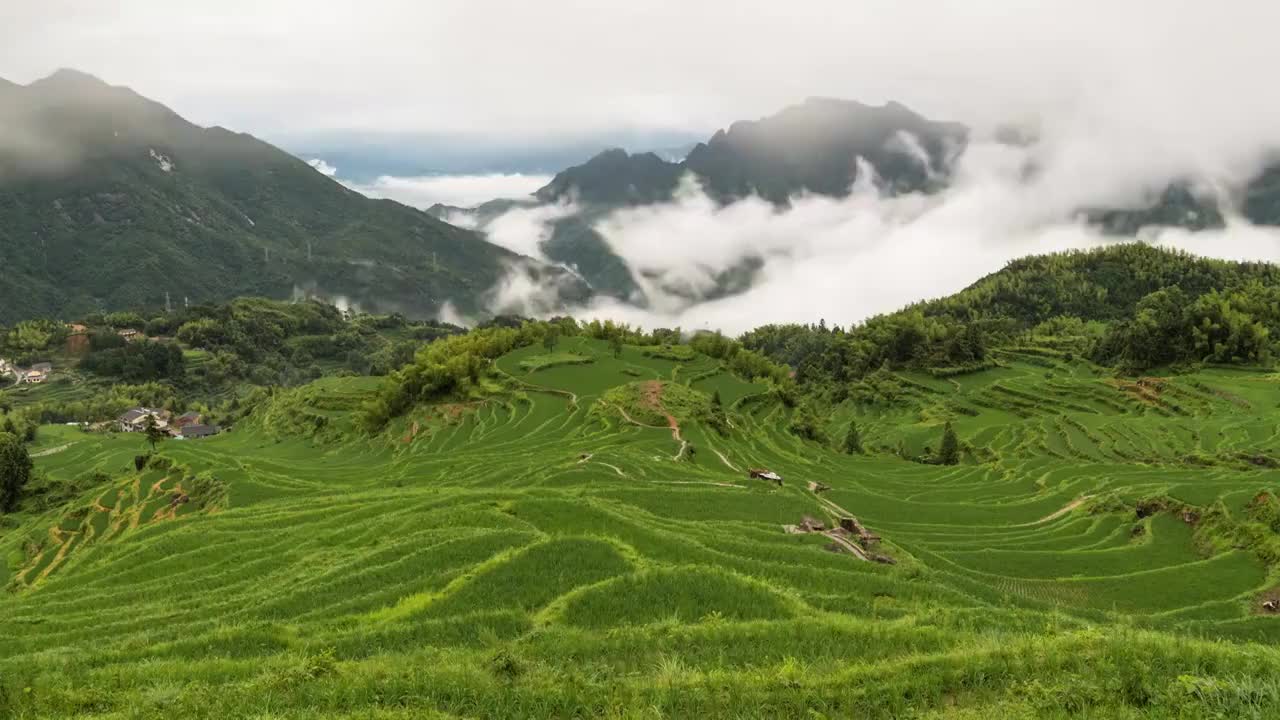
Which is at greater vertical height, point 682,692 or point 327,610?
point 682,692

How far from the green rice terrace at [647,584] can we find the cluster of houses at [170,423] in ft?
170

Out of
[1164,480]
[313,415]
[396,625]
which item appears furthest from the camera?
[313,415]

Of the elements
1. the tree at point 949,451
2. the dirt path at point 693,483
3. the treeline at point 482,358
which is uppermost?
the treeline at point 482,358

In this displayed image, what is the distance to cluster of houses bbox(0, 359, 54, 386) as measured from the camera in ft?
446

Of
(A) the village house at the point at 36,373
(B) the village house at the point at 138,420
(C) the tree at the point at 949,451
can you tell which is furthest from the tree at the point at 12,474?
(A) the village house at the point at 36,373

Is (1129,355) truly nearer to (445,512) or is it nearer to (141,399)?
(445,512)

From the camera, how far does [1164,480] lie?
41406 mm

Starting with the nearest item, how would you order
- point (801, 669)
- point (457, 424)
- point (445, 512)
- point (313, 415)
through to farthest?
1. point (801, 669)
2. point (445, 512)
3. point (457, 424)
4. point (313, 415)

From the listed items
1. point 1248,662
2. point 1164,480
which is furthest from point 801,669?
point 1164,480

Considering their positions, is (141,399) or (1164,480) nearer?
Result: (1164,480)

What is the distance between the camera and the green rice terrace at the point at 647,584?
8875mm

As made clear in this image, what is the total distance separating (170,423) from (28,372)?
55764 millimetres

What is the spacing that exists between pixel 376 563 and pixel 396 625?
16.6 feet

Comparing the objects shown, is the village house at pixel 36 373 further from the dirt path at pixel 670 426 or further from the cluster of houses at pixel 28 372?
the dirt path at pixel 670 426
